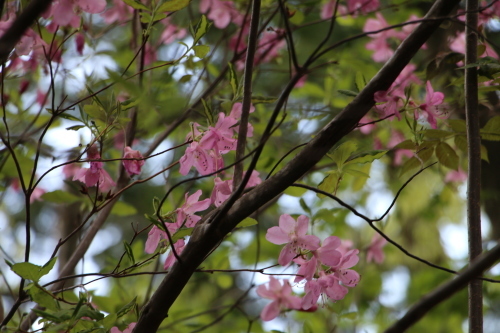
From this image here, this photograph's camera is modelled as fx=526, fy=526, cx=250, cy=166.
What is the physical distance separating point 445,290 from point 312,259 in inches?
16.6

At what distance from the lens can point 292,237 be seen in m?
0.93

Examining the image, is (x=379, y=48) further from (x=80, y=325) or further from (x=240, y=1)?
(x=80, y=325)

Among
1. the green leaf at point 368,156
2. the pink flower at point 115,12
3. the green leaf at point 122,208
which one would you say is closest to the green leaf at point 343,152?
the green leaf at point 368,156

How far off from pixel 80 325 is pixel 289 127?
1117 millimetres

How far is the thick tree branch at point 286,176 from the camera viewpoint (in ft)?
2.40

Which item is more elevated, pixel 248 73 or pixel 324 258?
pixel 248 73

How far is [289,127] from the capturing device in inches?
70.7

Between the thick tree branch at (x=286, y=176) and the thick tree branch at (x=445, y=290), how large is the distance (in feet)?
0.86

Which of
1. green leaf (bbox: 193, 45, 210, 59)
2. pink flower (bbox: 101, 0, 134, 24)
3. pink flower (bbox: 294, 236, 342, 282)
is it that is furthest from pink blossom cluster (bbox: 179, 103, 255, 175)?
pink flower (bbox: 101, 0, 134, 24)

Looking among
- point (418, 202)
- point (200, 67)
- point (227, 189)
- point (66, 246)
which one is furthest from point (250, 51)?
point (418, 202)

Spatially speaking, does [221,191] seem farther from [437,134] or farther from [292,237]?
[437,134]

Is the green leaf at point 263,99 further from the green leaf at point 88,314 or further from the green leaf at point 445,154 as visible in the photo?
the green leaf at point 88,314

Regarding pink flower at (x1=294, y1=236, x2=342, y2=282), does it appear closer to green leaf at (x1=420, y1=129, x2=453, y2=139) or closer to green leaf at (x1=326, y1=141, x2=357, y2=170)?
green leaf at (x1=326, y1=141, x2=357, y2=170)

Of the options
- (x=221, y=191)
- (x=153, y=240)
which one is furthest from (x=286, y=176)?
(x=153, y=240)
